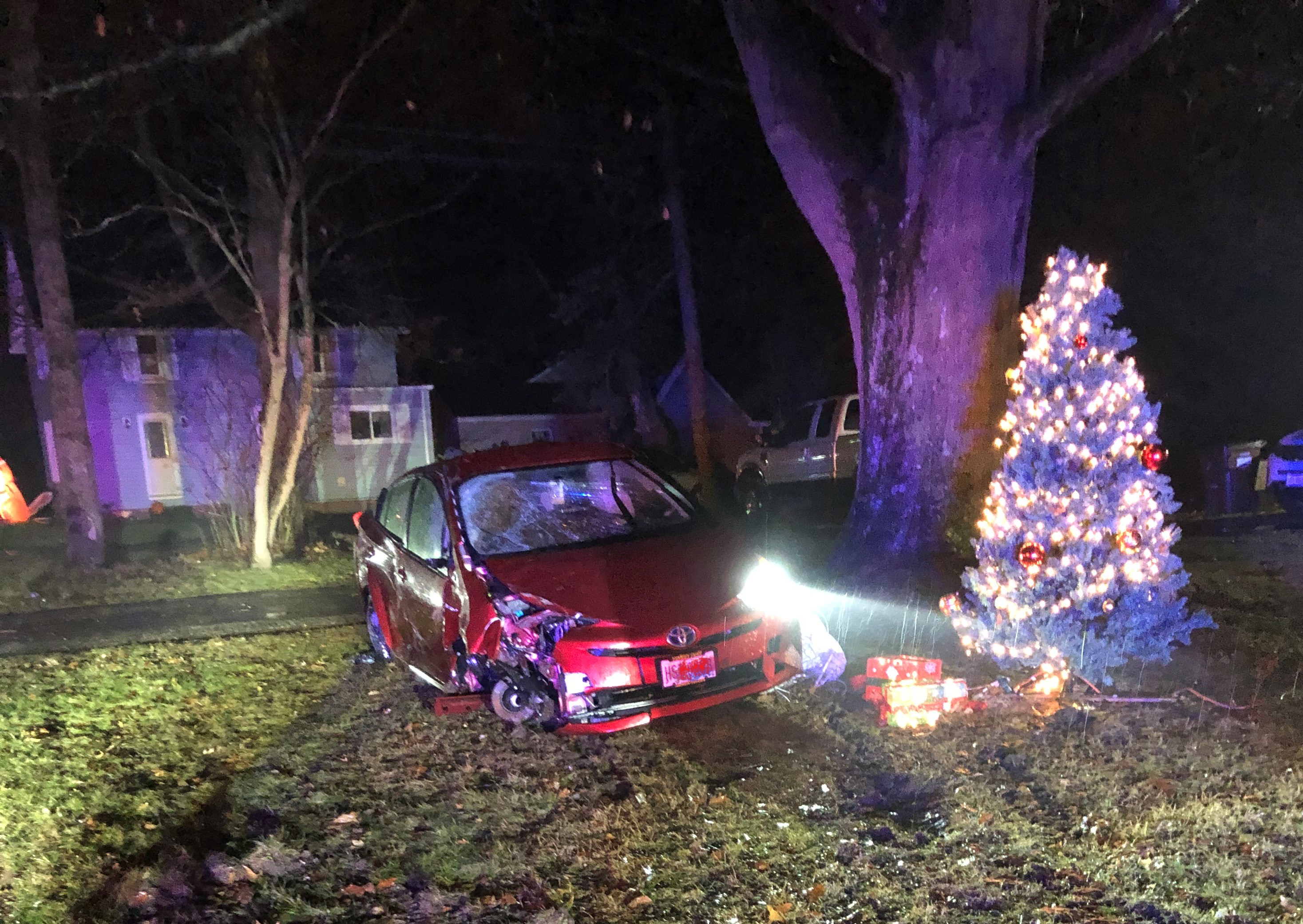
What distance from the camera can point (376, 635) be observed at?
6.63m

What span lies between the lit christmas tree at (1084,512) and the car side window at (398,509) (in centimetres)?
416

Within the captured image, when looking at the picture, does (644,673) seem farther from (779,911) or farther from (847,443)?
(847,443)

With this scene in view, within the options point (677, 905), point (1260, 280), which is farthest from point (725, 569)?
point (1260, 280)

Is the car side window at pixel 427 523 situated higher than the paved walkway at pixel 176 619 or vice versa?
the car side window at pixel 427 523

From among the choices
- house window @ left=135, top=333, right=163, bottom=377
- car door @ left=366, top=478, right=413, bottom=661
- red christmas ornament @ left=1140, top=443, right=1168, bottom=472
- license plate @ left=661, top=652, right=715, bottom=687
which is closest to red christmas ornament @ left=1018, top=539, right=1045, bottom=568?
red christmas ornament @ left=1140, top=443, right=1168, bottom=472

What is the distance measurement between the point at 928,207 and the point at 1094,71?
160cm

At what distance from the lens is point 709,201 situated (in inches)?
802

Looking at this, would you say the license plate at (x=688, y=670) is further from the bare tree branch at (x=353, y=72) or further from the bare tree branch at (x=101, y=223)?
the bare tree branch at (x=101, y=223)

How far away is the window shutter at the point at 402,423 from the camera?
24828 mm

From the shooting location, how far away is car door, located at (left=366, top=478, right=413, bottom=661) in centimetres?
603

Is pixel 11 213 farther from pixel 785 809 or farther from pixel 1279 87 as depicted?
pixel 1279 87

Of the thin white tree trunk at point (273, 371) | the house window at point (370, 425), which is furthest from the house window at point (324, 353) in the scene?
the thin white tree trunk at point (273, 371)

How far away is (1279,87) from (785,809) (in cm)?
1170

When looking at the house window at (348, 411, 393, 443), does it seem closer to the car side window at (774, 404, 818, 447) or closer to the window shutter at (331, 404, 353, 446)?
the window shutter at (331, 404, 353, 446)
